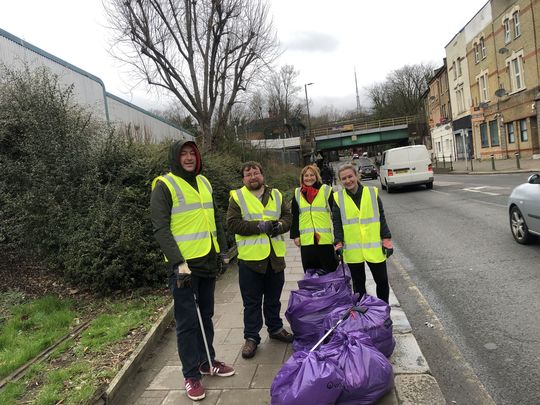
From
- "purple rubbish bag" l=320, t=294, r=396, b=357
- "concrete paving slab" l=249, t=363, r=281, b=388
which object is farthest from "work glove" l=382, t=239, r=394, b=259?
"concrete paving slab" l=249, t=363, r=281, b=388

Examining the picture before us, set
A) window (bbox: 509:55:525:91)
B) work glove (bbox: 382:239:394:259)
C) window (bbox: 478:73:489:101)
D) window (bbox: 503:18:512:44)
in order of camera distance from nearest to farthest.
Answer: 1. work glove (bbox: 382:239:394:259)
2. window (bbox: 509:55:525:91)
3. window (bbox: 503:18:512:44)
4. window (bbox: 478:73:489:101)

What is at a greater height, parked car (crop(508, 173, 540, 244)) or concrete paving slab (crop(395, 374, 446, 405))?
parked car (crop(508, 173, 540, 244))

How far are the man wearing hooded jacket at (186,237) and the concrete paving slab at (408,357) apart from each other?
62.3 inches

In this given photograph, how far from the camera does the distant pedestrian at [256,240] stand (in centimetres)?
403

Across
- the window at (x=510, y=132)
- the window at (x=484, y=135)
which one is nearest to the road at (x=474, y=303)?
the window at (x=510, y=132)

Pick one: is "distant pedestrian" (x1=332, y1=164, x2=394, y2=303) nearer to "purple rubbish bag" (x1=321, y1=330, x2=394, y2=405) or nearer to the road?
the road

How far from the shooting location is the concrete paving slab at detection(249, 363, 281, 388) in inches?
138

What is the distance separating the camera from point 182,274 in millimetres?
3162

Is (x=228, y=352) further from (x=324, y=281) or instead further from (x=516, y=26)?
(x=516, y=26)

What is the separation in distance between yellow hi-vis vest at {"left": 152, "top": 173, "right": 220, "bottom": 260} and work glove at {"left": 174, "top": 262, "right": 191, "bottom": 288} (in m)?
0.19

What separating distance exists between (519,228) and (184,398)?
260 inches

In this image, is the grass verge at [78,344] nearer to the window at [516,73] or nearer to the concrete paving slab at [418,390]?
the concrete paving slab at [418,390]

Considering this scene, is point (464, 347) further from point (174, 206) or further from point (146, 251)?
point (146, 251)

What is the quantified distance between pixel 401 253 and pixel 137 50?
49.8 feet
